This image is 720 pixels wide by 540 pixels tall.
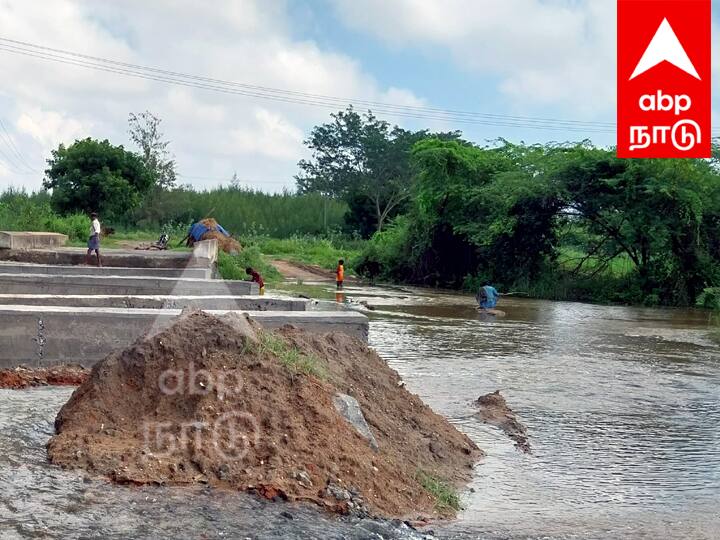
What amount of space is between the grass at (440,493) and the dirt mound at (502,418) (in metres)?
1.79

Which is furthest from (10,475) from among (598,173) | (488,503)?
(598,173)

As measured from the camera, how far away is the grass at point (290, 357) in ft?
21.0

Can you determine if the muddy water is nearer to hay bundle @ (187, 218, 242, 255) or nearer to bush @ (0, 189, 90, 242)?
hay bundle @ (187, 218, 242, 255)

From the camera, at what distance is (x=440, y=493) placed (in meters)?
5.89

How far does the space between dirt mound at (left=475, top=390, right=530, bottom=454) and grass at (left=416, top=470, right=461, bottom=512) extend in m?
1.79

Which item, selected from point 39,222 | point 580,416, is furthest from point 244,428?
point 39,222

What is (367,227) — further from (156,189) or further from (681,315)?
(681,315)

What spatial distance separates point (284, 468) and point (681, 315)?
20185 millimetres

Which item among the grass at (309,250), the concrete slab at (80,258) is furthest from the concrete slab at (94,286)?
the grass at (309,250)

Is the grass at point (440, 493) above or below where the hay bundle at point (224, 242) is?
below

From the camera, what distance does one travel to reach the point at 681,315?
23641mm

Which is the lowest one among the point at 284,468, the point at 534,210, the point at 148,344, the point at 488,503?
the point at 488,503

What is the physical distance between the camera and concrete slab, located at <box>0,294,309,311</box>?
9508mm

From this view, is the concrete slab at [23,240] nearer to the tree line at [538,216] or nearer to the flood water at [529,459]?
the flood water at [529,459]
